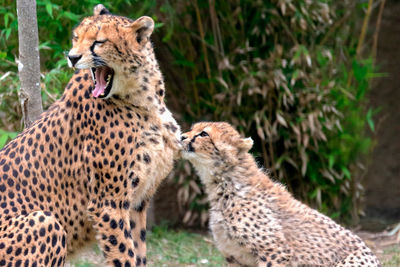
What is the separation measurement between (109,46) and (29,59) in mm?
859

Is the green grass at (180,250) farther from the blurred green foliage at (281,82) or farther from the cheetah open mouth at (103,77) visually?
the cheetah open mouth at (103,77)

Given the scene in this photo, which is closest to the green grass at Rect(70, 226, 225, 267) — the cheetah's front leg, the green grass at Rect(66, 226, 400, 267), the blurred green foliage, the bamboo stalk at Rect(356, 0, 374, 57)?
the green grass at Rect(66, 226, 400, 267)

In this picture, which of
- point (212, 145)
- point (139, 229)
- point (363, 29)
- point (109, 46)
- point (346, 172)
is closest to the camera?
point (109, 46)

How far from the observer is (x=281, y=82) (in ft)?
18.6

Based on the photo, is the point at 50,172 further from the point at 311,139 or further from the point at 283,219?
the point at 311,139

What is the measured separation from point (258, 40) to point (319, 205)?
165 centimetres

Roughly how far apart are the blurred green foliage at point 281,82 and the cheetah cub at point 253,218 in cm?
181

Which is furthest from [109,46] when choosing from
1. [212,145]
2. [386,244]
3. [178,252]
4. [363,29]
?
[363,29]

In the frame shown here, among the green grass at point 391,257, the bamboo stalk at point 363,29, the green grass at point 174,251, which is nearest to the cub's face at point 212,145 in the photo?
the green grass at point 174,251

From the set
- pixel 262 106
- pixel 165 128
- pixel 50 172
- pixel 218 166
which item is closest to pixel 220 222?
pixel 218 166

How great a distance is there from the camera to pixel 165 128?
10.7ft

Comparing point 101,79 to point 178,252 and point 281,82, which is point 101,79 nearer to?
point 178,252

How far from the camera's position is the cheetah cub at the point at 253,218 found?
11.9 ft

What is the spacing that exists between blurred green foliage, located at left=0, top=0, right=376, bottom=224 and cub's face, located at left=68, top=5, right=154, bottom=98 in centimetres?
244
